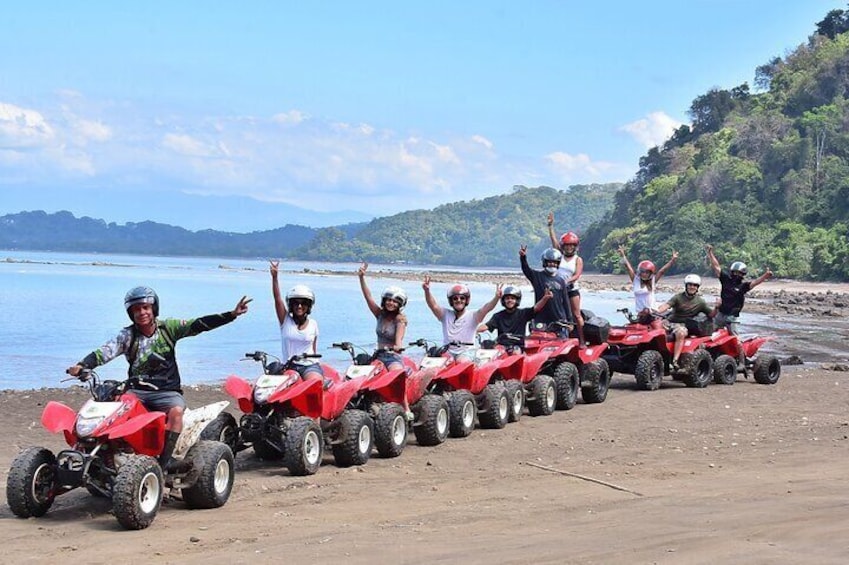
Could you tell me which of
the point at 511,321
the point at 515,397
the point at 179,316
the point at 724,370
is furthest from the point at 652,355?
the point at 179,316

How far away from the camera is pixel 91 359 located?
349 inches

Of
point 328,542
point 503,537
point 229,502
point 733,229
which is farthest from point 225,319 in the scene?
point 733,229

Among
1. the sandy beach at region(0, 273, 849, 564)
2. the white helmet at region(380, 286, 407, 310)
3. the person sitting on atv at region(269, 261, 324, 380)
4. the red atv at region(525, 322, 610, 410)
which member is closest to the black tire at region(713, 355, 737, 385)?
the red atv at region(525, 322, 610, 410)

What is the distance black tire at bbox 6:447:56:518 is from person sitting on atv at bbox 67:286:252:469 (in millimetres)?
736

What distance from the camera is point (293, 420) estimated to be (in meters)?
10.4

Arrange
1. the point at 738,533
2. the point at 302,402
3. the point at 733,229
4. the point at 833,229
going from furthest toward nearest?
1. the point at 733,229
2. the point at 833,229
3. the point at 302,402
4. the point at 738,533

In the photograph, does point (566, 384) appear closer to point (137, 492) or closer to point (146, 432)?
point (146, 432)

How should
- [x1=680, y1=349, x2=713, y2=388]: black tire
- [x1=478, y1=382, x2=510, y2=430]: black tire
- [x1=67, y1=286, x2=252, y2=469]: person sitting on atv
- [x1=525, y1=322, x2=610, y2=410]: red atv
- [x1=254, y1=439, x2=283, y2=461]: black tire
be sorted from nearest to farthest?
[x1=67, y1=286, x2=252, y2=469]: person sitting on atv
[x1=254, y1=439, x2=283, y2=461]: black tire
[x1=478, y1=382, x2=510, y2=430]: black tire
[x1=525, y1=322, x2=610, y2=410]: red atv
[x1=680, y1=349, x2=713, y2=388]: black tire

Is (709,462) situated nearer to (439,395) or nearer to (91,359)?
(439,395)

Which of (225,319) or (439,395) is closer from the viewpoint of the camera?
(225,319)

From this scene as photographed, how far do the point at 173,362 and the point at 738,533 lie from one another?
4249mm

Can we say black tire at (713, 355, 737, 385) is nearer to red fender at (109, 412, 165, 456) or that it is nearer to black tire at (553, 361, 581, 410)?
black tire at (553, 361, 581, 410)

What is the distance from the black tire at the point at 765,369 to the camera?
19.1 m

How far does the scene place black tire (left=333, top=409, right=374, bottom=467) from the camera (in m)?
11.0
